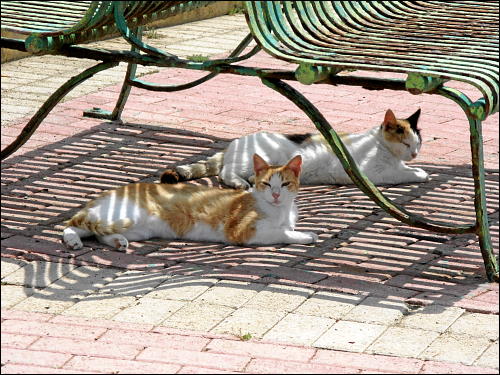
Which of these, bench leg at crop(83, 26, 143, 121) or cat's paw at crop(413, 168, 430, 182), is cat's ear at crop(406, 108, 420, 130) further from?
bench leg at crop(83, 26, 143, 121)

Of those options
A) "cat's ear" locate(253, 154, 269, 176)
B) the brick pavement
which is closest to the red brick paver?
the brick pavement

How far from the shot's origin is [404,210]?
479 centimetres

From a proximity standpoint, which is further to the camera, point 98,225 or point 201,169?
point 201,169

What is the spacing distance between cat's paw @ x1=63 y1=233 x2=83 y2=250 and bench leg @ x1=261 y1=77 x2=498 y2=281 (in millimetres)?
1090

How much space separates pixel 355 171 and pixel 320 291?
2.08ft

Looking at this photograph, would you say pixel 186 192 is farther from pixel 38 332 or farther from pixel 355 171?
pixel 38 332

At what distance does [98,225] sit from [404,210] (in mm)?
1373

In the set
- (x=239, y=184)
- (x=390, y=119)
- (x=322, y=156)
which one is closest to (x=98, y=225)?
(x=239, y=184)

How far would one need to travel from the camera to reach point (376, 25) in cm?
532

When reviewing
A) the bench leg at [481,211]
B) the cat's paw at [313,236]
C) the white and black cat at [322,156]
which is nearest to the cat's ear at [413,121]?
the white and black cat at [322,156]

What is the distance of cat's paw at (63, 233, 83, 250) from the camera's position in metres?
4.87

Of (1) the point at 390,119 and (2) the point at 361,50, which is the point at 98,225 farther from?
(1) the point at 390,119

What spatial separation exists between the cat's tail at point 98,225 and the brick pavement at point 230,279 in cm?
7

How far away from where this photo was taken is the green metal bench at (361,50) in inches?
175
